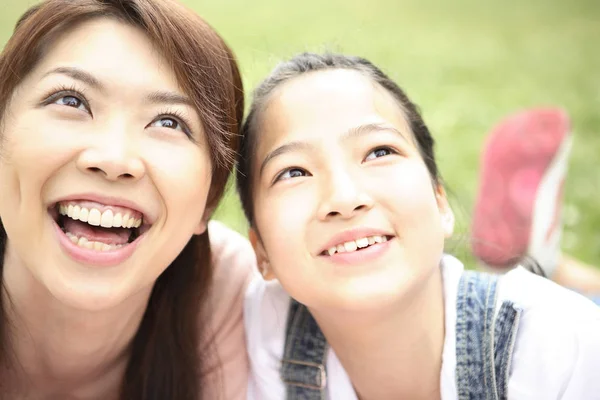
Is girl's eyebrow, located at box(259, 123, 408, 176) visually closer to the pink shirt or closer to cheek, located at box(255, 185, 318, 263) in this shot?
cheek, located at box(255, 185, 318, 263)

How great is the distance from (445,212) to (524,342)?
0.36m

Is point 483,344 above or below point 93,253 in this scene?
below

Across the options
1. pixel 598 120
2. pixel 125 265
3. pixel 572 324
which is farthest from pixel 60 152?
pixel 598 120

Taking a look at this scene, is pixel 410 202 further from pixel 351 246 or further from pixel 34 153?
pixel 34 153

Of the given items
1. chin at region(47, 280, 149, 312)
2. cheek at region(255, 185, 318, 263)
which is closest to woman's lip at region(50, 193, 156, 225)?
chin at region(47, 280, 149, 312)

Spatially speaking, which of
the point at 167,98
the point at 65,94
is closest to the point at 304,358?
the point at 167,98

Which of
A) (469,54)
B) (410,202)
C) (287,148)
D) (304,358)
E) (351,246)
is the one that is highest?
(469,54)

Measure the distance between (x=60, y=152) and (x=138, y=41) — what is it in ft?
0.91

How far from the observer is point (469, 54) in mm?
5066

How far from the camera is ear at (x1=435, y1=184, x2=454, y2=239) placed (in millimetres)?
1603

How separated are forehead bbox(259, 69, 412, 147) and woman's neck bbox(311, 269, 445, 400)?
0.41 m

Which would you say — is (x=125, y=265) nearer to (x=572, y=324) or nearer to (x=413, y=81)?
(x=572, y=324)

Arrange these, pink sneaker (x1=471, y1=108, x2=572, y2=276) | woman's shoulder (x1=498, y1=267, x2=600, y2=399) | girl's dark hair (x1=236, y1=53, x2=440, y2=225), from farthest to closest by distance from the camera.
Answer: pink sneaker (x1=471, y1=108, x2=572, y2=276), girl's dark hair (x1=236, y1=53, x2=440, y2=225), woman's shoulder (x1=498, y1=267, x2=600, y2=399)

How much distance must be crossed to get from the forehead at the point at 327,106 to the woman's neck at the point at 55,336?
0.53 meters
